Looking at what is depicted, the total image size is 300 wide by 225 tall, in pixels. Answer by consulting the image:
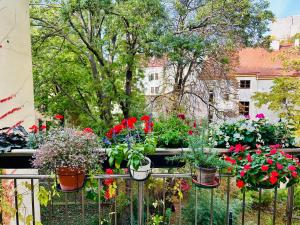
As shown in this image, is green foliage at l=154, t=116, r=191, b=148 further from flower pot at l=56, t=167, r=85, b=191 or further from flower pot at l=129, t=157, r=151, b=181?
flower pot at l=56, t=167, r=85, b=191

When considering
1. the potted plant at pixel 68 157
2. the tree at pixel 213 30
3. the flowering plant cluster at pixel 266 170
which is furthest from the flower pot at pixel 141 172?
the tree at pixel 213 30

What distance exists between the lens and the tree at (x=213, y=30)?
5.57m

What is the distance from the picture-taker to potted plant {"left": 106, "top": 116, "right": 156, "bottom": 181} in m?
1.66

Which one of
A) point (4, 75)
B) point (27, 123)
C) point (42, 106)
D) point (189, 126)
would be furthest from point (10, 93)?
point (42, 106)

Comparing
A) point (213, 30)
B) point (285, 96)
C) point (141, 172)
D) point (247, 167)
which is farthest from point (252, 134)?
point (285, 96)

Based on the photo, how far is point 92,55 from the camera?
6441 mm

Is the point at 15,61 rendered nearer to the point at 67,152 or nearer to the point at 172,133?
the point at 67,152

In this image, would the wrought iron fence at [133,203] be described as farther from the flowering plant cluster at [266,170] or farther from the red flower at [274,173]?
the red flower at [274,173]

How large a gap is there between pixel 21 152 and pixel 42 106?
536 centimetres

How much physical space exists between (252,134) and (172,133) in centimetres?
61

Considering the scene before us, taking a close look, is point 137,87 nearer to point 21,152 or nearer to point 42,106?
point 42,106

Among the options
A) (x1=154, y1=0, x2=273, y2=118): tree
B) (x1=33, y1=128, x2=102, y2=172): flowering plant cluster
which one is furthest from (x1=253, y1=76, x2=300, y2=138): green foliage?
(x1=33, y1=128, x2=102, y2=172): flowering plant cluster

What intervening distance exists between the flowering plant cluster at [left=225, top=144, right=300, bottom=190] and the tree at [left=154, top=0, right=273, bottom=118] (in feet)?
12.6

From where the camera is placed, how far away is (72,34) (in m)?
6.17
